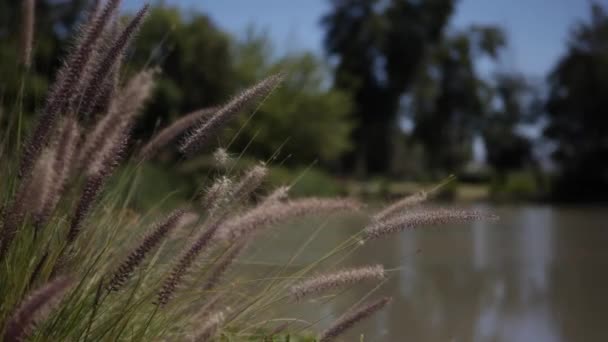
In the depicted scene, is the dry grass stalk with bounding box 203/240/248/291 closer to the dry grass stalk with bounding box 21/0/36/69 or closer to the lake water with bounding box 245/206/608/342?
the lake water with bounding box 245/206/608/342

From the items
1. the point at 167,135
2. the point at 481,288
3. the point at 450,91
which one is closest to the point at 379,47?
the point at 450,91

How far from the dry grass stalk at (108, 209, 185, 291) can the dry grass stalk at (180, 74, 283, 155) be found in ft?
Result: 0.56

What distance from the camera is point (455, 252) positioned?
6629mm

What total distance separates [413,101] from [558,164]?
761 cm

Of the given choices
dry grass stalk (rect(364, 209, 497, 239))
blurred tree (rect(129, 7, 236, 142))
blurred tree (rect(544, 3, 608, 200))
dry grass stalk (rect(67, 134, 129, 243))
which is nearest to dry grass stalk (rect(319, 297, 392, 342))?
dry grass stalk (rect(364, 209, 497, 239))

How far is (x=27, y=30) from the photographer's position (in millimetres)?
1874

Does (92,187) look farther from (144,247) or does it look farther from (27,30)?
(27,30)

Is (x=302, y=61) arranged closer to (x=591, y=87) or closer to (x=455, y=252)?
(x=591, y=87)

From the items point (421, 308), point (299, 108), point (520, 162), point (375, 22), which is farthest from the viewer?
point (520, 162)

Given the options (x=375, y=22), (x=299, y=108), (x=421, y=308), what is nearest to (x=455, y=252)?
Answer: (x=421, y=308)

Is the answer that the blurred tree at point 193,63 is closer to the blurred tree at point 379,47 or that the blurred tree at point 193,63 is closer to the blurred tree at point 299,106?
the blurred tree at point 299,106

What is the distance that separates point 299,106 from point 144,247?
62.9 ft

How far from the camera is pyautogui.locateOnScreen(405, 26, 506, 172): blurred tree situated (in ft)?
92.9

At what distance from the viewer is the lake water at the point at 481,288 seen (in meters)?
3.14
